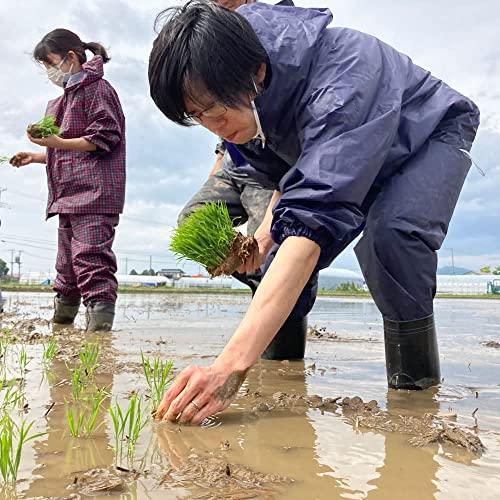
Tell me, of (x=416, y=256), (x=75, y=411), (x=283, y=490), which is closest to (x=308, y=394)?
(x=416, y=256)

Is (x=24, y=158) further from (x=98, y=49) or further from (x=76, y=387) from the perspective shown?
(x=76, y=387)

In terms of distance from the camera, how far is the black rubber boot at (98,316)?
4426mm

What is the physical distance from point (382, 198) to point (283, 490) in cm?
142

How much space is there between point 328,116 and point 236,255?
38.9 inches

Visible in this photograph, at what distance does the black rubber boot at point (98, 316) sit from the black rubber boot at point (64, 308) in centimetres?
66

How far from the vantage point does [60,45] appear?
4.54 metres

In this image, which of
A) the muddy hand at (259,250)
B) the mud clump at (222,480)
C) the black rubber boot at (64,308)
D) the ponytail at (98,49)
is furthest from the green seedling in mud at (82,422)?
the ponytail at (98,49)

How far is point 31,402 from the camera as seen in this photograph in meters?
1.96

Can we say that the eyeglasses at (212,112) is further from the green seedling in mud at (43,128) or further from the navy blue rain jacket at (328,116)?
the green seedling in mud at (43,128)

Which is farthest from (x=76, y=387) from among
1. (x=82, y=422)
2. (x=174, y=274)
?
(x=174, y=274)

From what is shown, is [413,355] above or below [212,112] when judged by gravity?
below

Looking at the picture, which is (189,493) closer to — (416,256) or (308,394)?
(308,394)

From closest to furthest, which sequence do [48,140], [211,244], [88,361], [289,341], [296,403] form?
[296,403], [88,361], [211,244], [289,341], [48,140]

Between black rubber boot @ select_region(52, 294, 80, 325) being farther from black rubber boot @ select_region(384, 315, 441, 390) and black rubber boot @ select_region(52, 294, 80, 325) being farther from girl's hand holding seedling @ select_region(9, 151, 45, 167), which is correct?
black rubber boot @ select_region(384, 315, 441, 390)
